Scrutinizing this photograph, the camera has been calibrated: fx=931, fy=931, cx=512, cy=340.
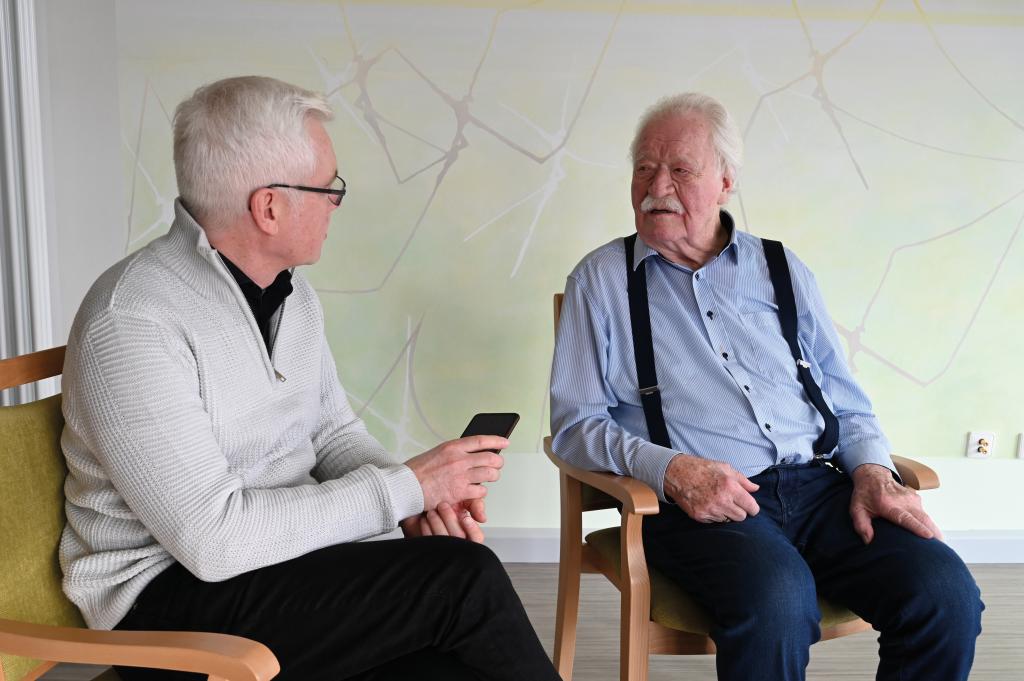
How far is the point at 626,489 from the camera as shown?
181cm

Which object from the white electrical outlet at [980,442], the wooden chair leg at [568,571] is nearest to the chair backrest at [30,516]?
the wooden chair leg at [568,571]

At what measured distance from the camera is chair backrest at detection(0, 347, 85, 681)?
1.33 metres

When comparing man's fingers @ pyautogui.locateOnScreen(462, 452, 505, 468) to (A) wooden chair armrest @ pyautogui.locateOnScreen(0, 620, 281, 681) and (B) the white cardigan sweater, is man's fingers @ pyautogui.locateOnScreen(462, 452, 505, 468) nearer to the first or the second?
(B) the white cardigan sweater

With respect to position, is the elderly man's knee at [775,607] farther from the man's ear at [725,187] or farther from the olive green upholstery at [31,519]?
the olive green upholstery at [31,519]

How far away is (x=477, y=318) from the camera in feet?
10.2

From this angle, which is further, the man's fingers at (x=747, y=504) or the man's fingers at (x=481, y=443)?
the man's fingers at (x=747, y=504)

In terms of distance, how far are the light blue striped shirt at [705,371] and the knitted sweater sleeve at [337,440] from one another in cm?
49

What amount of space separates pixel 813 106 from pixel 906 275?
0.65 meters

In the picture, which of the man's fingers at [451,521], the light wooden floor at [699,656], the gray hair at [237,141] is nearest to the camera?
the gray hair at [237,141]

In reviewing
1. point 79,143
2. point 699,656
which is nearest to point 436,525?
point 699,656

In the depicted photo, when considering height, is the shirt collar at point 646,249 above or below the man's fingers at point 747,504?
above

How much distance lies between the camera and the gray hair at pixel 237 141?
148 cm

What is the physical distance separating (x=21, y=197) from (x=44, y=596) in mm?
1697

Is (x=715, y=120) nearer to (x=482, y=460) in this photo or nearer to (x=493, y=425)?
(x=493, y=425)
